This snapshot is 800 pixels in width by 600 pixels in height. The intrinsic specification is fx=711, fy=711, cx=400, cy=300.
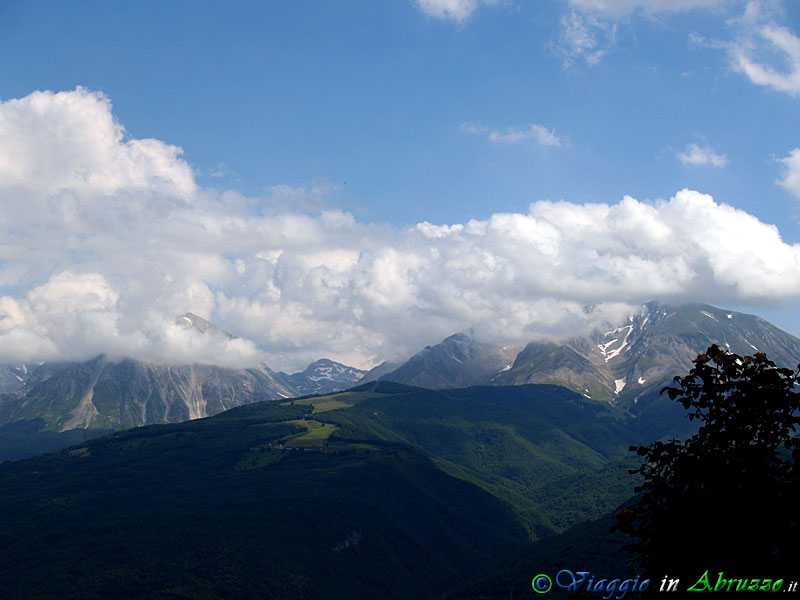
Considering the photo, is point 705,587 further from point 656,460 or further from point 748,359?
point 748,359

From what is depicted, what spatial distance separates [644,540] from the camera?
3088 centimetres

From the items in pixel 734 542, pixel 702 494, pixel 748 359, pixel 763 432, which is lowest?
pixel 734 542

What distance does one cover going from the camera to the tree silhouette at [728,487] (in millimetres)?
29578

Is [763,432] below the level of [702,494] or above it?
above

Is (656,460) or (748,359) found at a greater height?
(748,359)

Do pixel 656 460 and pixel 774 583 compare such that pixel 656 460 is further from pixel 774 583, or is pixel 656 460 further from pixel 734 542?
pixel 774 583

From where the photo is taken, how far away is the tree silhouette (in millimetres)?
29578

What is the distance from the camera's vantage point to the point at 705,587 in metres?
29.6

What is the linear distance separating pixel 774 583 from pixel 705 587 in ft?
8.58

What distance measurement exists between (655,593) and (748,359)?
430 inches

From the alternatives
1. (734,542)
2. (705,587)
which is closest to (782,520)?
(734,542)

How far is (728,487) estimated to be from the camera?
30.4m

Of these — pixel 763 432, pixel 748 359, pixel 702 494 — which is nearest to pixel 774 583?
pixel 702 494

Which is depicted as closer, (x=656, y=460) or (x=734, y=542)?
(x=734, y=542)
